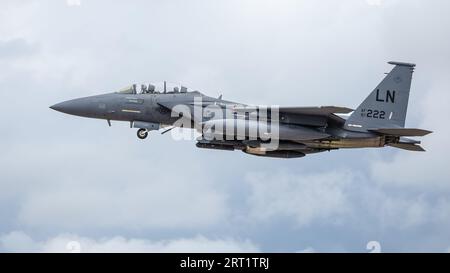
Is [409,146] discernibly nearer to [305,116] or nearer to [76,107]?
[305,116]

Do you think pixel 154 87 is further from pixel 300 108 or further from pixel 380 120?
pixel 380 120

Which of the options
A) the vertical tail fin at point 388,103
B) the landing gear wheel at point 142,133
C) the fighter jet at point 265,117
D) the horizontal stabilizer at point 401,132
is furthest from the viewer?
the vertical tail fin at point 388,103

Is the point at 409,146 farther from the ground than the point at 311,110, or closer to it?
closer to it

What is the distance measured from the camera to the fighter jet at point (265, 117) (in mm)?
44750

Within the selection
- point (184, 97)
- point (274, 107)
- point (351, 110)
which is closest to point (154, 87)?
point (184, 97)

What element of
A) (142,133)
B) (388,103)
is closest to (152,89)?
(142,133)

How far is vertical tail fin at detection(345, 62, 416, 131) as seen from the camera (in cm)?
4575

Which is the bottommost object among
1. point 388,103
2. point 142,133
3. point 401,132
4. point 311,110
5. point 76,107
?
point 142,133

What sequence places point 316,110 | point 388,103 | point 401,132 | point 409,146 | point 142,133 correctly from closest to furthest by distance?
point 316,110
point 401,132
point 142,133
point 388,103
point 409,146

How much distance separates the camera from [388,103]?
45844mm

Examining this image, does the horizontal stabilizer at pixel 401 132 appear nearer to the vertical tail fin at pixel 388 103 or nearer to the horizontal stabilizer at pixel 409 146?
the vertical tail fin at pixel 388 103

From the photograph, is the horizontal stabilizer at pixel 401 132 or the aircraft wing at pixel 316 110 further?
the horizontal stabilizer at pixel 401 132

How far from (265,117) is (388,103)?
463 cm

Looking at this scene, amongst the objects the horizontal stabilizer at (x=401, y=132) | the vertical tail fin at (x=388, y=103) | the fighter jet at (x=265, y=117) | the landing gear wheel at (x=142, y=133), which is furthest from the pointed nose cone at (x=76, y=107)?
the horizontal stabilizer at (x=401, y=132)
